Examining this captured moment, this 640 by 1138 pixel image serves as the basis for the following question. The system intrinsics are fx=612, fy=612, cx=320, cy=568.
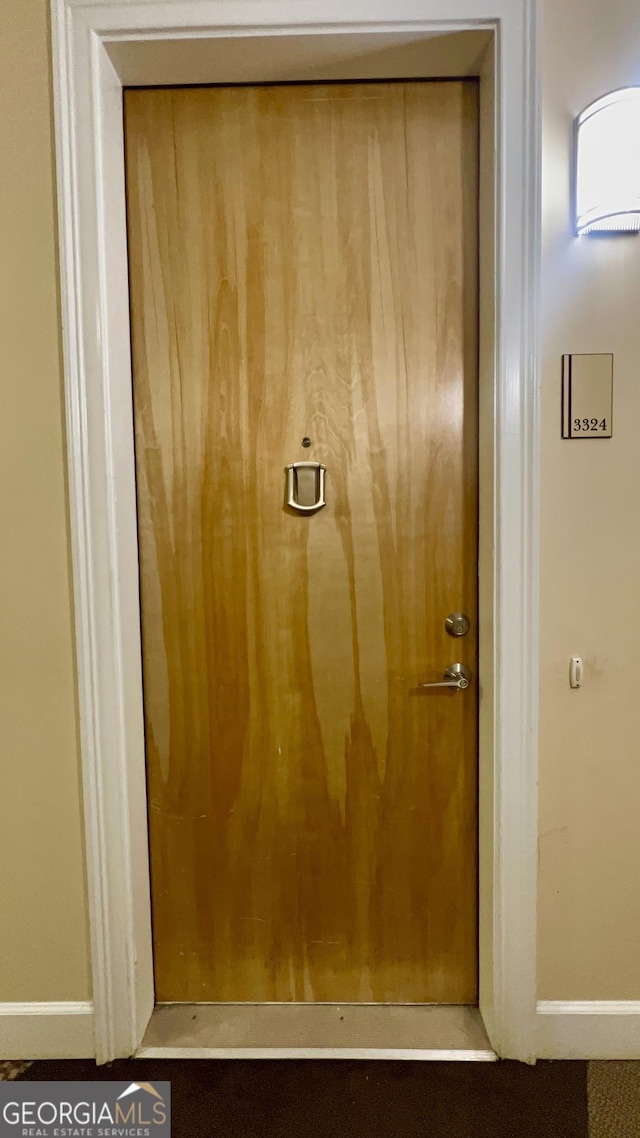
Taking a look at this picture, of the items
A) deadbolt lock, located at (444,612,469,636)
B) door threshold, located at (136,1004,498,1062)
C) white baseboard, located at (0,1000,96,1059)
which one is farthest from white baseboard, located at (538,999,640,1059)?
white baseboard, located at (0,1000,96,1059)

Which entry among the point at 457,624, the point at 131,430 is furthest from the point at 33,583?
the point at 457,624

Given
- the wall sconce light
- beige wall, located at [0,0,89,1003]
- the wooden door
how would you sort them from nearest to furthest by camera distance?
the wall sconce light < beige wall, located at [0,0,89,1003] < the wooden door

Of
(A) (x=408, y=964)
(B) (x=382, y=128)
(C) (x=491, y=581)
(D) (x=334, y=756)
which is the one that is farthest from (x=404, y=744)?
(B) (x=382, y=128)

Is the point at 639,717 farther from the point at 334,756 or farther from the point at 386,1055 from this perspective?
the point at 386,1055

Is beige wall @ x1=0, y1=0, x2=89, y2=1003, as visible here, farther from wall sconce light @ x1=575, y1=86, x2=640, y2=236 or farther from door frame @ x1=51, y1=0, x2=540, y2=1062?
wall sconce light @ x1=575, y1=86, x2=640, y2=236

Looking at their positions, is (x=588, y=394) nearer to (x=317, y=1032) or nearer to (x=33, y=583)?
Result: (x=33, y=583)

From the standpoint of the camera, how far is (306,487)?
1.49m

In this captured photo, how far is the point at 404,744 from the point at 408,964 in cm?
58

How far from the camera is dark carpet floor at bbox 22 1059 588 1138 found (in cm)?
129

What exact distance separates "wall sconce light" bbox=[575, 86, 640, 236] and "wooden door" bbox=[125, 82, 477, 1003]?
0.83 feet

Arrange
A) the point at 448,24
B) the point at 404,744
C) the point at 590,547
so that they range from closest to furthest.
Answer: the point at 448,24 → the point at 590,547 → the point at 404,744

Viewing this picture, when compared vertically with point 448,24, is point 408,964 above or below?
below

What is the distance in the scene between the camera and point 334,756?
1539 millimetres

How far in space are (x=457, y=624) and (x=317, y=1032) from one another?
106cm
